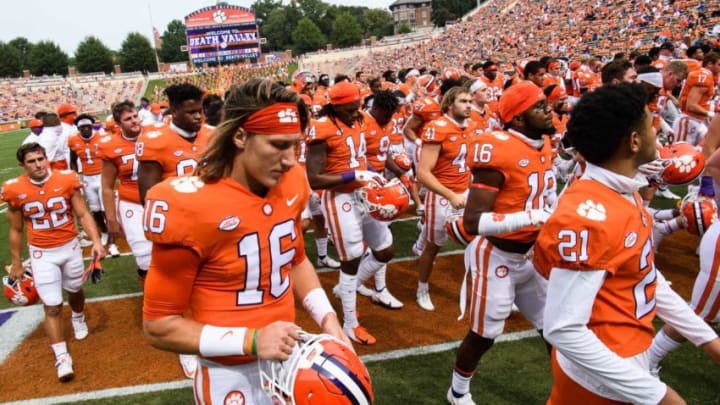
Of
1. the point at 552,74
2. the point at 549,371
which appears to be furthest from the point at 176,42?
the point at 549,371

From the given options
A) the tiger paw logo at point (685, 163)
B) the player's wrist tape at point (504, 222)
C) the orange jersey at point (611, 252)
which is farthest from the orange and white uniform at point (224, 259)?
the tiger paw logo at point (685, 163)

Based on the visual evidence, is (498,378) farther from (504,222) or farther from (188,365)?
(188,365)

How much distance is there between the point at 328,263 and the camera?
7.32 metres

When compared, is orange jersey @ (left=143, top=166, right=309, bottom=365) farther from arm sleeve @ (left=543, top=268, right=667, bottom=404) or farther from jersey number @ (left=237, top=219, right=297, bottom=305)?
arm sleeve @ (left=543, top=268, right=667, bottom=404)

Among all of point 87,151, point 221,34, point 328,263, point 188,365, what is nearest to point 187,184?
point 188,365

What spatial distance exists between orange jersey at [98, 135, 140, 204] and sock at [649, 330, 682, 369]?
510cm

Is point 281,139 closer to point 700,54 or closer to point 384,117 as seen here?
point 384,117

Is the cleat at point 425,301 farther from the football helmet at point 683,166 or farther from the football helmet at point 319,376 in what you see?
the football helmet at point 319,376

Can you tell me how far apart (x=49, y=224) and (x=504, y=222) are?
4.43 metres

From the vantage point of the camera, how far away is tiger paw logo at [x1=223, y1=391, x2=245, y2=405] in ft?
7.36

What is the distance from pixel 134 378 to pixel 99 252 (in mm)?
1273

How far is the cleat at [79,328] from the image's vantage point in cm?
550

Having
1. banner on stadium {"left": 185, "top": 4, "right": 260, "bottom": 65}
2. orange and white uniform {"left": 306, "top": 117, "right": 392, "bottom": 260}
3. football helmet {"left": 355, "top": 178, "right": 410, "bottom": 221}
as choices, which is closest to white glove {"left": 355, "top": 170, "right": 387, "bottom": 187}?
football helmet {"left": 355, "top": 178, "right": 410, "bottom": 221}

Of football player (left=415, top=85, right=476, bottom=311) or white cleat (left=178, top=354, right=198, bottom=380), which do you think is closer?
white cleat (left=178, top=354, right=198, bottom=380)
